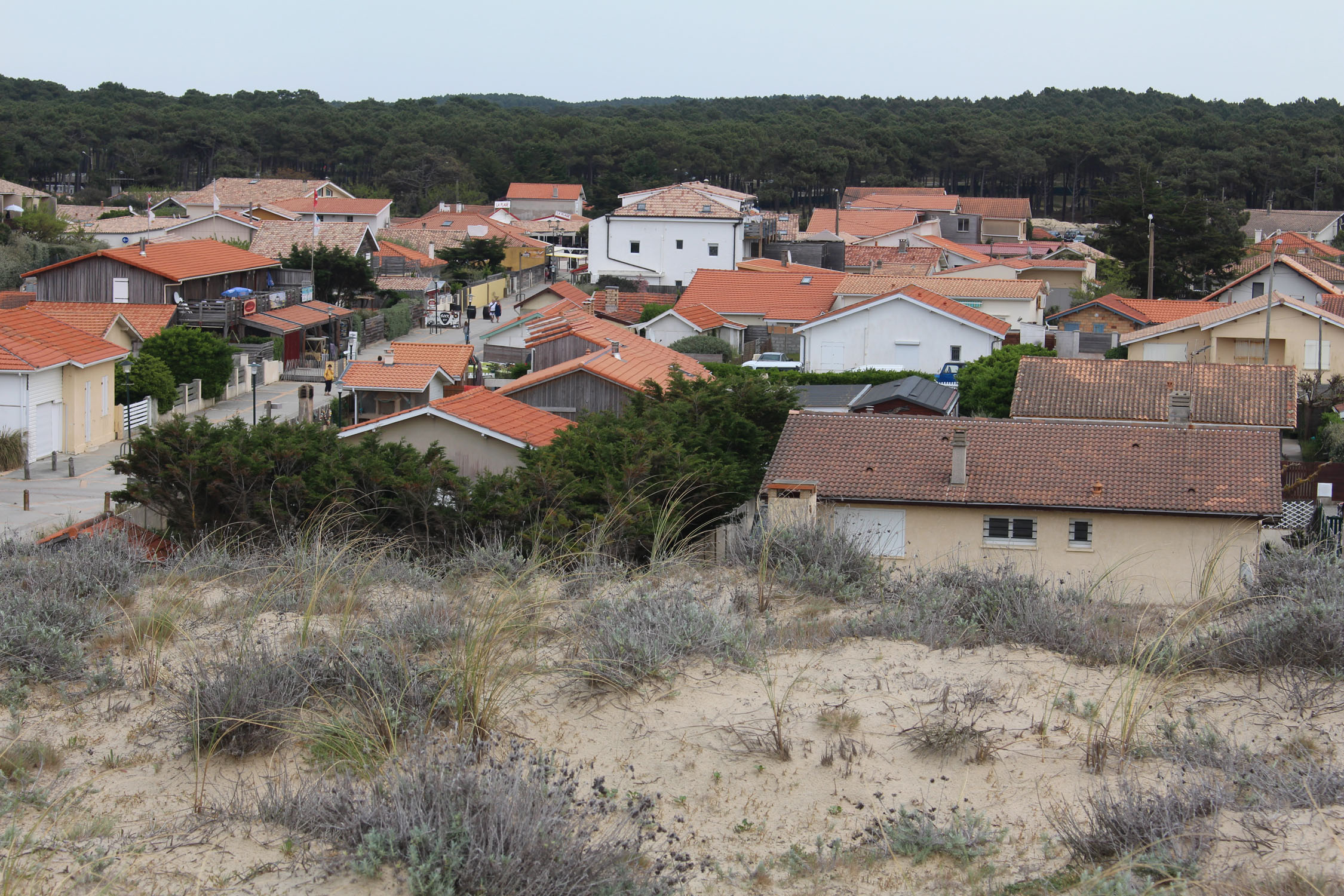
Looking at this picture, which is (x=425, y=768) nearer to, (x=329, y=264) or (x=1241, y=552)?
(x=1241, y=552)

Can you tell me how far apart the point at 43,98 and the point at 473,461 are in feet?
460

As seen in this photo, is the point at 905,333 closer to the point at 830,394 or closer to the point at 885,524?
the point at 830,394

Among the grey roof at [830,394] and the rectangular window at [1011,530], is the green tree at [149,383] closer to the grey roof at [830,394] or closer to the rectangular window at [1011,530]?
the grey roof at [830,394]

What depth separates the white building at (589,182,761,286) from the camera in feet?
186

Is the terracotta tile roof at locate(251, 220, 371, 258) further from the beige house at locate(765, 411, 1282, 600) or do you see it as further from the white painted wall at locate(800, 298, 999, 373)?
the beige house at locate(765, 411, 1282, 600)

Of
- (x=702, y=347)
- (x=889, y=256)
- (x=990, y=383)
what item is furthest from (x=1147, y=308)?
(x=889, y=256)

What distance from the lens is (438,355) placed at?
3120 cm

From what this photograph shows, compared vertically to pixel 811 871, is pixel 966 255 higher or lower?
higher

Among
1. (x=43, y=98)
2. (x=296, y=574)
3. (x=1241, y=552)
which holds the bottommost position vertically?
(x=1241, y=552)

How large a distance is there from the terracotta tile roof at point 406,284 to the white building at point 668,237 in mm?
7870

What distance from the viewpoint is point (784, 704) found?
5.88m

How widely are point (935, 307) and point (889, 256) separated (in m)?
23.3

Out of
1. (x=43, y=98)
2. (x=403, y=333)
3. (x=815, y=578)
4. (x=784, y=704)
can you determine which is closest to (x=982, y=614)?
(x=815, y=578)

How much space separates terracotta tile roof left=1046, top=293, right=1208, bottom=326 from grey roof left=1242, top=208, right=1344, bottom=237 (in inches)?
1821
